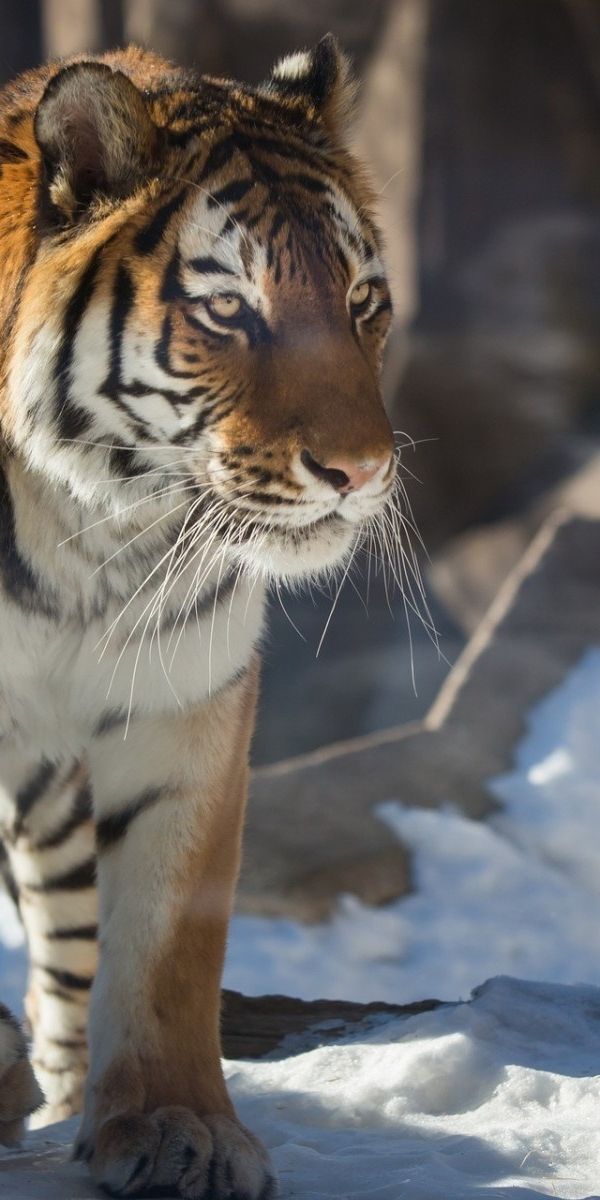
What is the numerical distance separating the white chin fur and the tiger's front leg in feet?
0.60

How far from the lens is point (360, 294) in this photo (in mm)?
1582

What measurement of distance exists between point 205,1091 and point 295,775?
1.69m

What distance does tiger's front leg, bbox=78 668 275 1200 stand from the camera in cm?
143

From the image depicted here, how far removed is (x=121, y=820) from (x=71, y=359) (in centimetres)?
51

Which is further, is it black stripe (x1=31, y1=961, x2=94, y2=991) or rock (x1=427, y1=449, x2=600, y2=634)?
rock (x1=427, y1=449, x2=600, y2=634)

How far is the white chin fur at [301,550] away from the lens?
→ 4.93ft

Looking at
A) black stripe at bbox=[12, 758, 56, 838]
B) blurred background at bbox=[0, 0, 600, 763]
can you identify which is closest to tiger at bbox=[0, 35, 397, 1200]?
black stripe at bbox=[12, 758, 56, 838]

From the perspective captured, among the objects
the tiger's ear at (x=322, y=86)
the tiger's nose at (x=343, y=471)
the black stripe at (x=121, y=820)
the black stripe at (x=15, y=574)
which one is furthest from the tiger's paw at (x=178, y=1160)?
the tiger's ear at (x=322, y=86)

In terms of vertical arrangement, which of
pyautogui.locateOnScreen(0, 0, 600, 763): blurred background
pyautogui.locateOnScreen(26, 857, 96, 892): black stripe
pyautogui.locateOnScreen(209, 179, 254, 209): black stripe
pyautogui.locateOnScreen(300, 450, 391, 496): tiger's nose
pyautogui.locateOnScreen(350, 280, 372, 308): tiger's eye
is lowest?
pyautogui.locateOnScreen(26, 857, 96, 892): black stripe

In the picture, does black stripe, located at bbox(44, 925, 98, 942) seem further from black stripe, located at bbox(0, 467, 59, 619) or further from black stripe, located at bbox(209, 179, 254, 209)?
black stripe, located at bbox(209, 179, 254, 209)

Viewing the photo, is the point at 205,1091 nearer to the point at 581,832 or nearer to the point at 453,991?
the point at 453,991

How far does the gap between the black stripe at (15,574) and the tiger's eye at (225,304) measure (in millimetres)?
288

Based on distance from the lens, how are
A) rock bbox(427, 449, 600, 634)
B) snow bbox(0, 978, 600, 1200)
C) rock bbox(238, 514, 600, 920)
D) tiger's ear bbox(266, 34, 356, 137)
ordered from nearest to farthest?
snow bbox(0, 978, 600, 1200)
tiger's ear bbox(266, 34, 356, 137)
rock bbox(238, 514, 600, 920)
rock bbox(427, 449, 600, 634)

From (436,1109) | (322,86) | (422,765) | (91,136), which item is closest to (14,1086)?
(436,1109)
